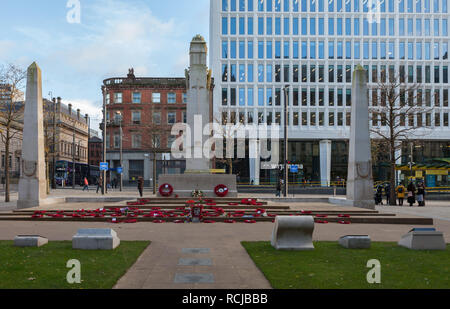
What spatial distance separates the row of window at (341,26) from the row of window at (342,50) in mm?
1500

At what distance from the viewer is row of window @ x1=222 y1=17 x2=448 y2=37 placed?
65.9 meters

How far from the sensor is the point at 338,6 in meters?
66.0

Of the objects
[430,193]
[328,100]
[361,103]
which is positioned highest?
[328,100]

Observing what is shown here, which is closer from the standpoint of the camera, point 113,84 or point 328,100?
point 328,100

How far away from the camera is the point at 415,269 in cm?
850

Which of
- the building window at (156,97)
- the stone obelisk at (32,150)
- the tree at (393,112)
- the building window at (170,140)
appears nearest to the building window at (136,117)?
the building window at (156,97)

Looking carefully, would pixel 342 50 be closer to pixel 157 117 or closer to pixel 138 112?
pixel 157 117

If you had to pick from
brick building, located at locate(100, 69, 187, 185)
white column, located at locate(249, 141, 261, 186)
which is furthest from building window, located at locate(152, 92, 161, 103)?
white column, located at locate(249, 141, 261, 186)

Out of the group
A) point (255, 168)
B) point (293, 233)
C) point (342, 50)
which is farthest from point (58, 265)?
point (342, 50)

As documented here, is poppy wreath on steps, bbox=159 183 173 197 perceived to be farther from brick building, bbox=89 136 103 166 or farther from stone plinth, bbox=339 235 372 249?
brick building, bbox=89 136 103 166

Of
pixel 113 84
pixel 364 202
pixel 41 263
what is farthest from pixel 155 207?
pixel 113 84

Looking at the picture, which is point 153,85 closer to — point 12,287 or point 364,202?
point 364,202

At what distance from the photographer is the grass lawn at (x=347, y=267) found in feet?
23.8
